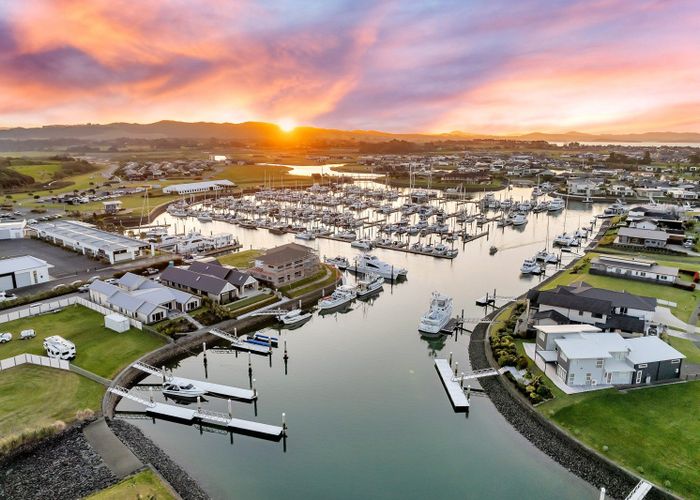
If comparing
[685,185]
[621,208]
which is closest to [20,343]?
[621,208]

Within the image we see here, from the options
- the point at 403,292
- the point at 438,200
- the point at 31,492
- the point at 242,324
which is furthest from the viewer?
the point at 438,200

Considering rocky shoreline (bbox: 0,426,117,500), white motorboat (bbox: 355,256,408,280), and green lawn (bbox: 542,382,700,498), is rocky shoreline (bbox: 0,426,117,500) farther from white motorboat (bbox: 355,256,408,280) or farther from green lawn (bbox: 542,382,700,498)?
white motorboat (bbox: 355,256,408,280)

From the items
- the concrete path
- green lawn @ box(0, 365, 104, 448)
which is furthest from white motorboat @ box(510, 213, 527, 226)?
the concrete path

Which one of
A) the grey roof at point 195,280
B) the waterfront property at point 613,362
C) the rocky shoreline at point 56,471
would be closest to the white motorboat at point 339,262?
the grey roof at point 195,280

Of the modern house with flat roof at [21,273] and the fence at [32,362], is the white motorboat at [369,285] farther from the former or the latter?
the modern house with flat roof at [21,273]

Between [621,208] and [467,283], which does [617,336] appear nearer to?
[467,283]
